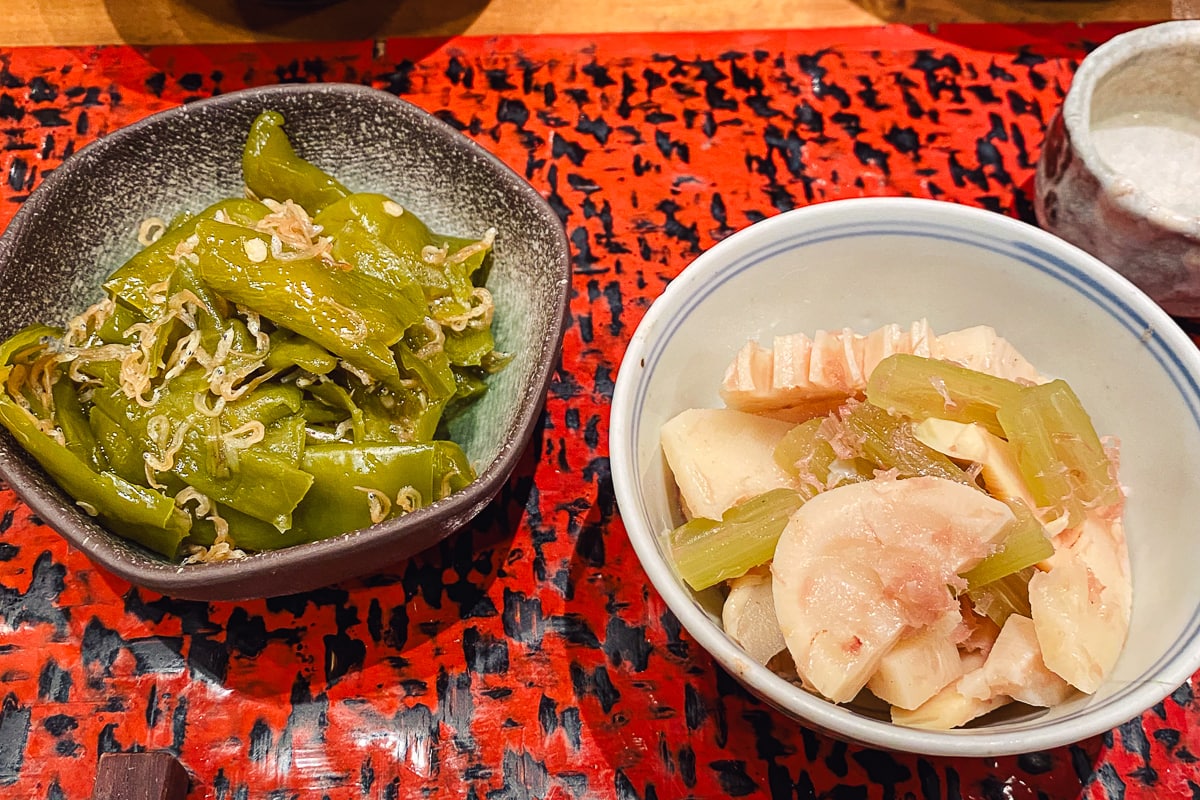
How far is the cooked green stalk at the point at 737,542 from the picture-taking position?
1070 millimetres

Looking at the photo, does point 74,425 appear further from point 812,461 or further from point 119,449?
point 812,461

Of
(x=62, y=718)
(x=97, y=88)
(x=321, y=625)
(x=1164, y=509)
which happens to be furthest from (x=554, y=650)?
(x=97, y=88)

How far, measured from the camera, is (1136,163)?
71.1 inches

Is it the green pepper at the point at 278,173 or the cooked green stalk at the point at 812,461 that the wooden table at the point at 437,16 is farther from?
the cooked green stalk at the point at 812,461

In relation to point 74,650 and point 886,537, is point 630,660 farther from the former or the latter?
point 74,650

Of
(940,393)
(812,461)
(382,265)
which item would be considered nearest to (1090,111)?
(940,393)

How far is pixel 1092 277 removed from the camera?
A: 4.17ft

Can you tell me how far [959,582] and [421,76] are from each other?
1686 mm

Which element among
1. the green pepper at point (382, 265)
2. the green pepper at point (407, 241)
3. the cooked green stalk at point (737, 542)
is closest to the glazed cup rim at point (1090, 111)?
the cooked green stalk at point (737, 542)

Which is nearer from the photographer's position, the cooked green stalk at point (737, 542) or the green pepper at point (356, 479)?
the cooked green stalk at point (737, 542)

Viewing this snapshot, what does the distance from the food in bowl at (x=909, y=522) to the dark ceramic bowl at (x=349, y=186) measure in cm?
34

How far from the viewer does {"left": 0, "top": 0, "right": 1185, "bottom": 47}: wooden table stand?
211 centimetres

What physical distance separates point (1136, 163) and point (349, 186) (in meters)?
1.60

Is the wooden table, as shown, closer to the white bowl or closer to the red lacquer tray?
the red lacquer tray
